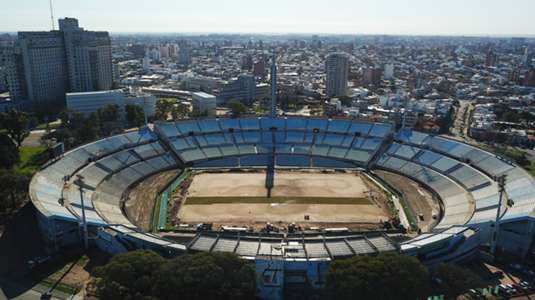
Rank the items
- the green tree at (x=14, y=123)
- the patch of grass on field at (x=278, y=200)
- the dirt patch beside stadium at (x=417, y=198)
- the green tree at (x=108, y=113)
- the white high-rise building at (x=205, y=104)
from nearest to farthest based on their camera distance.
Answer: the dirt patch beside stadium at (x=417, y=198), the patch of grass on field at (x=278, y=200), the green tree at (x=14, y=123), the green tree at (x=108, y=113), the white high-rise building at (x=205, y=104)

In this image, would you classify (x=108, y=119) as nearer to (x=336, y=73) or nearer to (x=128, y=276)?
(x=128, y=276)

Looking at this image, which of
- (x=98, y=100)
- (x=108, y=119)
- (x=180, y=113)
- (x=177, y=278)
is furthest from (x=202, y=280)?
(x=98, y=100)

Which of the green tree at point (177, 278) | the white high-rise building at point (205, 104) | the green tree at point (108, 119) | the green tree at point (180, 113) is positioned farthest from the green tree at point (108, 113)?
the green tree at point (177, 278)

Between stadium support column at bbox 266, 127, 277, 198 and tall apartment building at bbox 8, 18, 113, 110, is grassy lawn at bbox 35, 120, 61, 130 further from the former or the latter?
stadium support column at bbox 266, 127, 277, 198

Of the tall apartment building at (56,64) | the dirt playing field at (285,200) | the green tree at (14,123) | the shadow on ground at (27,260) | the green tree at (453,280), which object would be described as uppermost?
the tall apartment building at (56,64)

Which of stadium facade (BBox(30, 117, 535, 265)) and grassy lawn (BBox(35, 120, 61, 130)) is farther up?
stadium facade (BBox(30, 117, 535, 265))

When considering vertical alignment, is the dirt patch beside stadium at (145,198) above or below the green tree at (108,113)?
below

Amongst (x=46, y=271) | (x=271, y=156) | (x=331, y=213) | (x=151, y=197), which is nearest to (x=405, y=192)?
(x=331, y=213)

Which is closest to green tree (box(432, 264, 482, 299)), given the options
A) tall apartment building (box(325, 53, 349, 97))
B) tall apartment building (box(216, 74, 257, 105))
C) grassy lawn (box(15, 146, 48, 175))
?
grassy lawn (box(15, 146, 48, 175))

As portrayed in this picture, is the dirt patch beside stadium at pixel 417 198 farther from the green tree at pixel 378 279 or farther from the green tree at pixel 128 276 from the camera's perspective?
the green tree at pixel 128 276
